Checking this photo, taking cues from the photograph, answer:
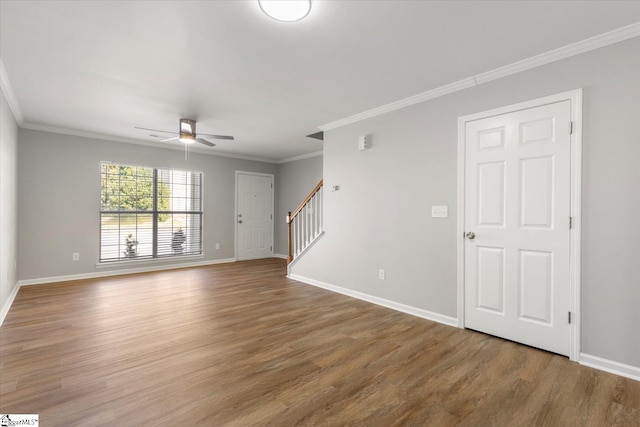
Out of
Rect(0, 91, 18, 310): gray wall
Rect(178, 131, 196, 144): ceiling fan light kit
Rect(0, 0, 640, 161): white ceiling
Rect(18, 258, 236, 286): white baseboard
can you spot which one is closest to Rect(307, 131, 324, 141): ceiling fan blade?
Rect(0, 0, 640, 161): white ceiling

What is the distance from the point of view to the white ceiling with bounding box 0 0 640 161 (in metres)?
2.01

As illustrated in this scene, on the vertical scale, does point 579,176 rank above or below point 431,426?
above

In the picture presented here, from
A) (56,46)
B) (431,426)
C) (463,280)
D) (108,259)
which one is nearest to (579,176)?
(463,280)

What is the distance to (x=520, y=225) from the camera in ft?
8.91

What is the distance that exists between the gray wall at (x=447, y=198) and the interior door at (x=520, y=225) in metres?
0.14

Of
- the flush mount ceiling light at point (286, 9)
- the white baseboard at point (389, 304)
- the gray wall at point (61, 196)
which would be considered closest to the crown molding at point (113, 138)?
the gray wall at point (61, 196)

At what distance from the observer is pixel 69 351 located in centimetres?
250

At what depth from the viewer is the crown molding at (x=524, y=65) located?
221 cm

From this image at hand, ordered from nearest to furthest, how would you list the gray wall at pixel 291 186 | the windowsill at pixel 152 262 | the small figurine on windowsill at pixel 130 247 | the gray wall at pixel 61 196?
the gray wall at pixel 61 196, the windowsill at pixel 152 262, the small figurine on windowsill at pixel 130 247, the gray wall at pixel 291 186

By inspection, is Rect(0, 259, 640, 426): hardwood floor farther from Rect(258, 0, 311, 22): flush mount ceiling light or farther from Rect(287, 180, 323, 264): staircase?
Rect(258, 0, 311, 22): flush mount ceiling light

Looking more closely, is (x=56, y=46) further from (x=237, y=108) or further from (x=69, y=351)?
(x=69, y=351)

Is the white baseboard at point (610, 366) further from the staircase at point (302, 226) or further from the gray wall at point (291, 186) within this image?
the gray wall at point (291, 186)

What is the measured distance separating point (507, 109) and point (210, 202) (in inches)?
226

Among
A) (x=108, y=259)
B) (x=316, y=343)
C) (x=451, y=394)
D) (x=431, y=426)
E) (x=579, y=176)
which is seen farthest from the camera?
(x=108, y=259)
